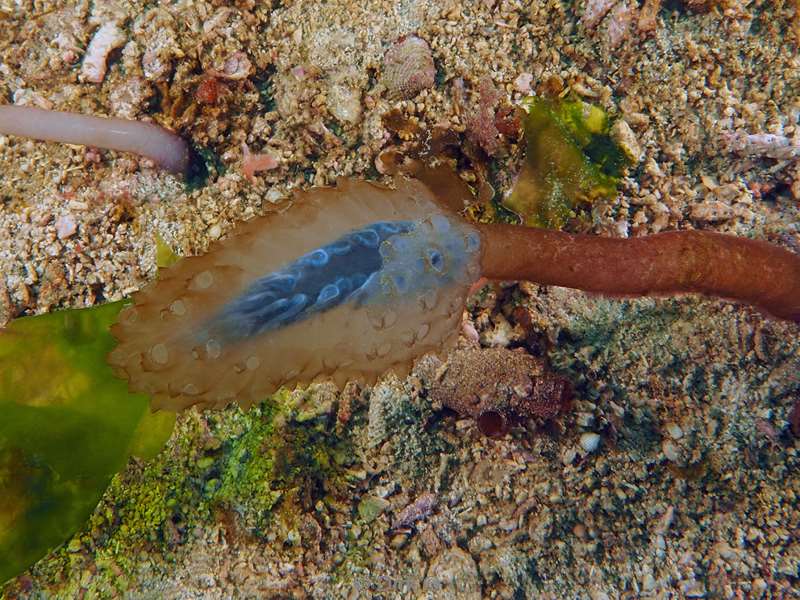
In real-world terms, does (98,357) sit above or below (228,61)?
below

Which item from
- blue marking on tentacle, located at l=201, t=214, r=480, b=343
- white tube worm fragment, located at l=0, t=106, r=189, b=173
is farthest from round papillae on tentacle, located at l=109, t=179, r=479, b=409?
white tube worm fragment, located at l=0, t=106, r=189, b=173

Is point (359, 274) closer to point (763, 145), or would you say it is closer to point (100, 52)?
point (100, 52)

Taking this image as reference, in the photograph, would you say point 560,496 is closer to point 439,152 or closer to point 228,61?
point 439,152

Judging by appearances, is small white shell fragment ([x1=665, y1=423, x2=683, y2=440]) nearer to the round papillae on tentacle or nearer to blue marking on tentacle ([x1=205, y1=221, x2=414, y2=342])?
the round papillae on tentacle

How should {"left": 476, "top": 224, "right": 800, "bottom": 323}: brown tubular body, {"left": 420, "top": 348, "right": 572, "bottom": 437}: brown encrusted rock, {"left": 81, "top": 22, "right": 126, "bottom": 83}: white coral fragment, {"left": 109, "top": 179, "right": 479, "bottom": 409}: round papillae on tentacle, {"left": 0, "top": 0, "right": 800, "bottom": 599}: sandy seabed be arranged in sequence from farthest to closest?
{"left": 81, "top": 22, "right": 126, "bottom": 83}: white coral fragment
{"left": 420, "top": 348, "right": 572, "bottom": 437}: brown encrusted rock
{"left": 0, "top": 0, "right": 800, "bottom": 599}: sandy seabed
{"left": 476, "top": 224, "right": 800, "bottom": 323}: brown tubular body
{"left": 109, "top": 179, "right": 479, "bottom": 409}: round papillae on tentacle

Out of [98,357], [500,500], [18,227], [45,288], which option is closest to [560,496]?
[500,500]

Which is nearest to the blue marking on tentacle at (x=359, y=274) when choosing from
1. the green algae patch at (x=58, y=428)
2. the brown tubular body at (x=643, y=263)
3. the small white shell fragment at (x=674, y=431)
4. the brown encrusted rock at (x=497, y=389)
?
the brown tubular body at (x=643, y=263)
